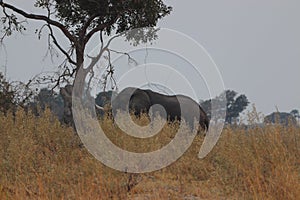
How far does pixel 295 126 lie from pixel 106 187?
11.4ft

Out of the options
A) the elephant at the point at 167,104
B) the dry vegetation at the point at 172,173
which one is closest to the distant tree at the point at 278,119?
the dry vegetation at the point at 172,173

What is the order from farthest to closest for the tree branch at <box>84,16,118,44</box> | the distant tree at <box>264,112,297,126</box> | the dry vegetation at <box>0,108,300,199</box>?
the tree branch at <box>84,16,118,44</box> < the distant tree at <box>264,112,297,126</box> < the dry vegetation at <box>0,108,300,199</box>

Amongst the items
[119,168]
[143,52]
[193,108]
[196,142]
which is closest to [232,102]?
[193,108]

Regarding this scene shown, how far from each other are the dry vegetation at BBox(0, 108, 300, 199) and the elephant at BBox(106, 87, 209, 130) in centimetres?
704

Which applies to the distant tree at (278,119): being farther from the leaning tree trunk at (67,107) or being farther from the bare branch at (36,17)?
the bare branch at (36,17)

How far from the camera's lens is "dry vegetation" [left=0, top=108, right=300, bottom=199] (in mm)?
5582

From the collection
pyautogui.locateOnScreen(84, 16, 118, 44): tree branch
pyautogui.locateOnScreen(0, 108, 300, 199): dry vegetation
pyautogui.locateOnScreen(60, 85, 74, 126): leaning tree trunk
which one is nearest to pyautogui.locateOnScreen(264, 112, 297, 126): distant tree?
pyautogui.locateOnScreen(0, 108, 300, 199): dry vegetation

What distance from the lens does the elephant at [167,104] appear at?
15047 mm

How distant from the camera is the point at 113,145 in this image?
7141 millimetres

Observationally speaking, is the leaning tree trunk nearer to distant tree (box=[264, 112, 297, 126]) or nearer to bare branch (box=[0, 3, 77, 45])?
bare branch (box=[0, 3, 77, 45])

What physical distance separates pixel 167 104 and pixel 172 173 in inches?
355

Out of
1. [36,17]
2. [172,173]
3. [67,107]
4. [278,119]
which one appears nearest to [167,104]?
[67,107]

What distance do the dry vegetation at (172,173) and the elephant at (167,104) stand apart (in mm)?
7043

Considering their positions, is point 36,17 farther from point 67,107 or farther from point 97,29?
point 67,107
